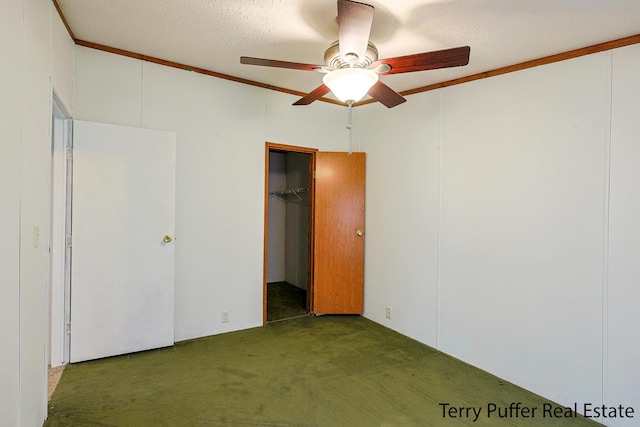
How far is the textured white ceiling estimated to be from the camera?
2.01 metres

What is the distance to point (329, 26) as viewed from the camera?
2268 millimetres

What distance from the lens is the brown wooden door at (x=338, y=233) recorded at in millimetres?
4012

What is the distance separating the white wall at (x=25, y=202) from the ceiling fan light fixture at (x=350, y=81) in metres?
1.50

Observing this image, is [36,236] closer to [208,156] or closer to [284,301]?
[208,156]

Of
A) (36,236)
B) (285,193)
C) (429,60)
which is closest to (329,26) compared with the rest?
(429,60)

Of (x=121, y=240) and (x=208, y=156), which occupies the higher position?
(x=208, y=156)

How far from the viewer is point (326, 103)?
409 centimetres

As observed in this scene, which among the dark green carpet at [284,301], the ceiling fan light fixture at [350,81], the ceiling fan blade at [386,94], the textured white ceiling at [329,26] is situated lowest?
the dark green carpet at [284,301]

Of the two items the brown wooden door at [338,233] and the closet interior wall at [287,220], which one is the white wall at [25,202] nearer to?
the brown wooden door at [338,233]

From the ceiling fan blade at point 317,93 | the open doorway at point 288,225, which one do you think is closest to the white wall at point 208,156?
the ceiling fan blade at point 317,93

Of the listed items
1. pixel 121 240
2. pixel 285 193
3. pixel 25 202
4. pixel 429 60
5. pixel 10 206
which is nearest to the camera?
pixel 10 206

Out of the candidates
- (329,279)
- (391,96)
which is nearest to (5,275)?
(391,96)

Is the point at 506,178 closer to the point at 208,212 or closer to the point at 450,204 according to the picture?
the point at 450,204

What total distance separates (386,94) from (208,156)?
6.06 ft
